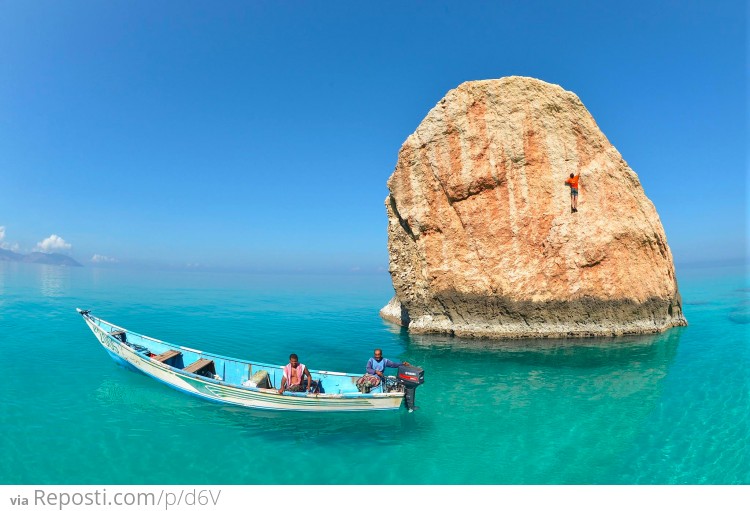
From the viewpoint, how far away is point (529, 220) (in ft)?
92.5

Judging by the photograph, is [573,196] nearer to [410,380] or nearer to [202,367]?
[410,380]

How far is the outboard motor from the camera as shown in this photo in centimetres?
1359

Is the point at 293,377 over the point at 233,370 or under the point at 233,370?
over

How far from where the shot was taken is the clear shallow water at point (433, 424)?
1080 cm

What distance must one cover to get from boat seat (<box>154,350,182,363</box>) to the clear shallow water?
48.8 inches

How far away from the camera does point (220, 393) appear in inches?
596

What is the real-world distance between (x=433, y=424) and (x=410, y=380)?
2010 mm

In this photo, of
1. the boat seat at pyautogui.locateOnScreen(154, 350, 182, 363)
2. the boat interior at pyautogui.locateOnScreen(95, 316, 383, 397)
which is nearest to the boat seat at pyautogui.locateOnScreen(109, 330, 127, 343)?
the boat interior at pyautogui.locateOnScreen(95, 316, 383, 397)

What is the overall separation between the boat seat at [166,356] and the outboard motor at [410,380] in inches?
465

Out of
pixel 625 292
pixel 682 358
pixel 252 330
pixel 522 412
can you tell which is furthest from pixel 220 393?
pixel 625 292

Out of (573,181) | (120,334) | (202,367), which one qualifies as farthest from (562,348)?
(120,334)

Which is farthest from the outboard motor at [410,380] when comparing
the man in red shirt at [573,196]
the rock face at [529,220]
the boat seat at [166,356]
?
the man in red shirt at [573,196]

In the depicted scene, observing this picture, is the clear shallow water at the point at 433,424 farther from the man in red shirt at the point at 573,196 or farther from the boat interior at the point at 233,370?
the man in red shirt at the point at 573,196
